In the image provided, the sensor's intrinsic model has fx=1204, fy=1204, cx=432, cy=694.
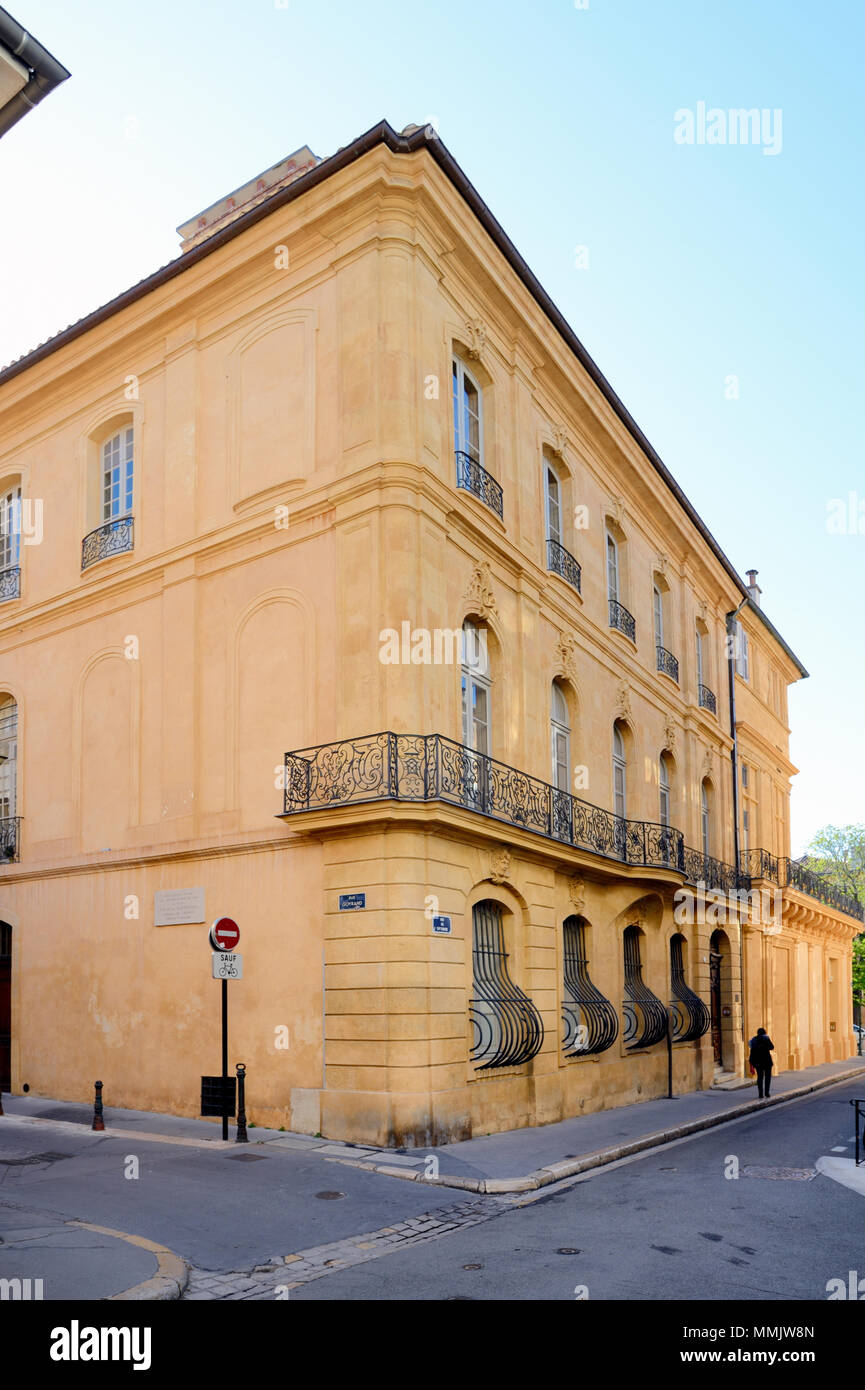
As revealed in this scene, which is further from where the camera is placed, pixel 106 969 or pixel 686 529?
pixel 686 529

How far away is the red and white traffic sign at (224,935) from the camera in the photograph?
45.2ft

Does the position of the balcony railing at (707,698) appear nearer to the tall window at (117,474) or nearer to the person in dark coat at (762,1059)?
the person in dark coat at (762,1059)

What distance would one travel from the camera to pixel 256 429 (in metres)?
17.3

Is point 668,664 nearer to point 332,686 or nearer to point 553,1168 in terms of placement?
point 332,686

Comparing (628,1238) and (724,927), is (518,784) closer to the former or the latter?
(628,1238)

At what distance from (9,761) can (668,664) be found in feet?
46.1

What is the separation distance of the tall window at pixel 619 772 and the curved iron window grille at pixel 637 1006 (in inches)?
94.7

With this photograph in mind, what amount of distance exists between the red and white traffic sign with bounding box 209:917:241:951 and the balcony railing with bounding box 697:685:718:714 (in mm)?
17658

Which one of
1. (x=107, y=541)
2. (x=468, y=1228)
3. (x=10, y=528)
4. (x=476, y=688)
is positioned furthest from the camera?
(x=10, y=528)

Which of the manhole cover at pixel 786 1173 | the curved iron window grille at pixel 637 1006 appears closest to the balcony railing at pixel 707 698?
the curved iron window grille at pixel 637 1006

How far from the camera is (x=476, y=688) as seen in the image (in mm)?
17359

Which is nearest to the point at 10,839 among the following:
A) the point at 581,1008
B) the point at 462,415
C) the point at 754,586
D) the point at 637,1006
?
the point at 581,1008
